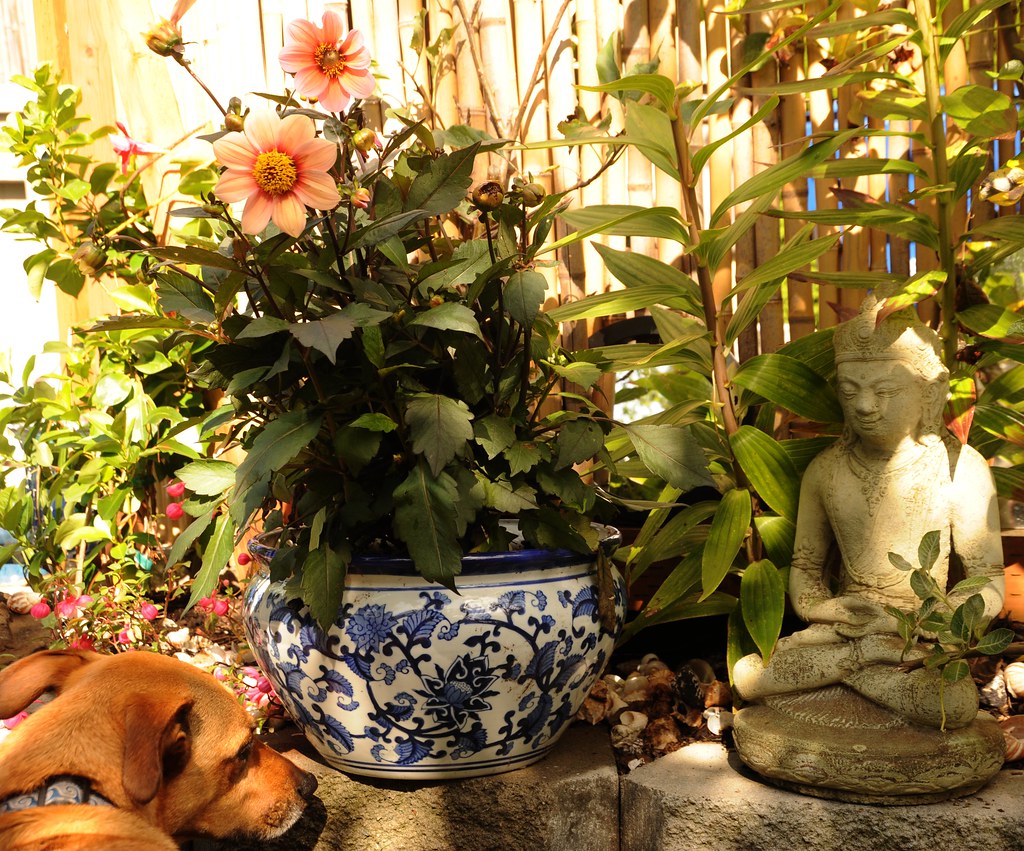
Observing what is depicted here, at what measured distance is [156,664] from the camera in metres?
1.91

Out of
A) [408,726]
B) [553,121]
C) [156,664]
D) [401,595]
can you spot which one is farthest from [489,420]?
[553,121]

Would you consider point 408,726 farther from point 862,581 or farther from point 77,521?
point 77,521

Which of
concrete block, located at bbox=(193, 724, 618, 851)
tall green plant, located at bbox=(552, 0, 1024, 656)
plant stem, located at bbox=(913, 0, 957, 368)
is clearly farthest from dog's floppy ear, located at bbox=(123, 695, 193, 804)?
plant stem, located at bbox=(913, 0, 957, 368)

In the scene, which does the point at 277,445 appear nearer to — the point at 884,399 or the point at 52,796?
the point at 52,796

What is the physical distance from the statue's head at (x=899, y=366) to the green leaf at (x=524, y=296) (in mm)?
707

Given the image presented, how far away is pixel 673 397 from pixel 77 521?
70.0 inches

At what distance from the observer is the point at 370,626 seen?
1.91 m

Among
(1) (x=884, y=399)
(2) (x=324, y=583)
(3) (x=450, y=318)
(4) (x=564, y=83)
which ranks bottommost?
(2) (x=324, y=583)

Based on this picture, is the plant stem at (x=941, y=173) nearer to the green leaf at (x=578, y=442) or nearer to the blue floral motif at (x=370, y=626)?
the green leaf at (x=578, y=442)

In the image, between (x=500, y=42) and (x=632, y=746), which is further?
(x=500, y=42)

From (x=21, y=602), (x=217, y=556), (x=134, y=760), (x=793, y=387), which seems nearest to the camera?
(x=134, y=760)

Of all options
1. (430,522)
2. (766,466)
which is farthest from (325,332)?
(766,466)

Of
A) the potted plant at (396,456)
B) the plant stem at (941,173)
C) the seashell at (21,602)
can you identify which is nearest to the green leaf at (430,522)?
the potted plant at (396,456)

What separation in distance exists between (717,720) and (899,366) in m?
0.86
